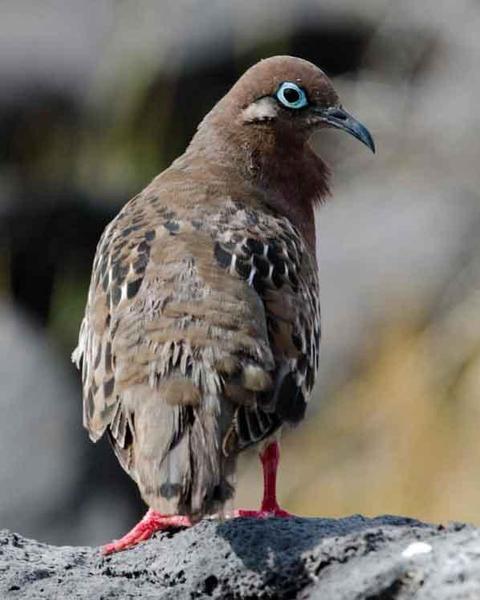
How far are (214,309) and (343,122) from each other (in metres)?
2.12

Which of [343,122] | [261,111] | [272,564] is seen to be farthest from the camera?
[261,111]

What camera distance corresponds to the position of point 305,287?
307 inches

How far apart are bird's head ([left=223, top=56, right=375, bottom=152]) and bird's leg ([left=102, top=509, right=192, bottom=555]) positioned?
269 cm

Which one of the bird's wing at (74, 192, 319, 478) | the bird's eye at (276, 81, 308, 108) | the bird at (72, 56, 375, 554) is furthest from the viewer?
the bird's eye at (276, 81, 308, 108)

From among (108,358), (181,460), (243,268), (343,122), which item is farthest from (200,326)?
(343,122)

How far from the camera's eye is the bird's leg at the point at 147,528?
672 cm

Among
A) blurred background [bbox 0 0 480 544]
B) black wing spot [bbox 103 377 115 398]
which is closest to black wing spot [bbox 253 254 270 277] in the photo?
black wing spot [bbox 103 377 115 398]

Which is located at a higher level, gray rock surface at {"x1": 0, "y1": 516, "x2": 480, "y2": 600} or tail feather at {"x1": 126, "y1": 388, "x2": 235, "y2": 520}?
tail feather at {"x1": 126, "y1": 388, "x2": 235, "y2": 520}

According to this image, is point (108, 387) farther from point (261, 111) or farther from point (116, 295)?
point (261, 111)

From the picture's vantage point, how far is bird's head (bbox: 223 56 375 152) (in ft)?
28.4

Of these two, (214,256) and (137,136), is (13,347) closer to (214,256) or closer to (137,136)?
(137,136)

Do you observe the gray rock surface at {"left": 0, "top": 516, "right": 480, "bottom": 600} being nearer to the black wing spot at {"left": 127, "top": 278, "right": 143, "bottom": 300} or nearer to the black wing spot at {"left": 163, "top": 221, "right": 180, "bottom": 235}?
the black wing spot at {"left": 127, "top": 278, "right": 143, "bottom": 300}

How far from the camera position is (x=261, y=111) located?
28.7 ft

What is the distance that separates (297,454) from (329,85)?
524 centimetres
